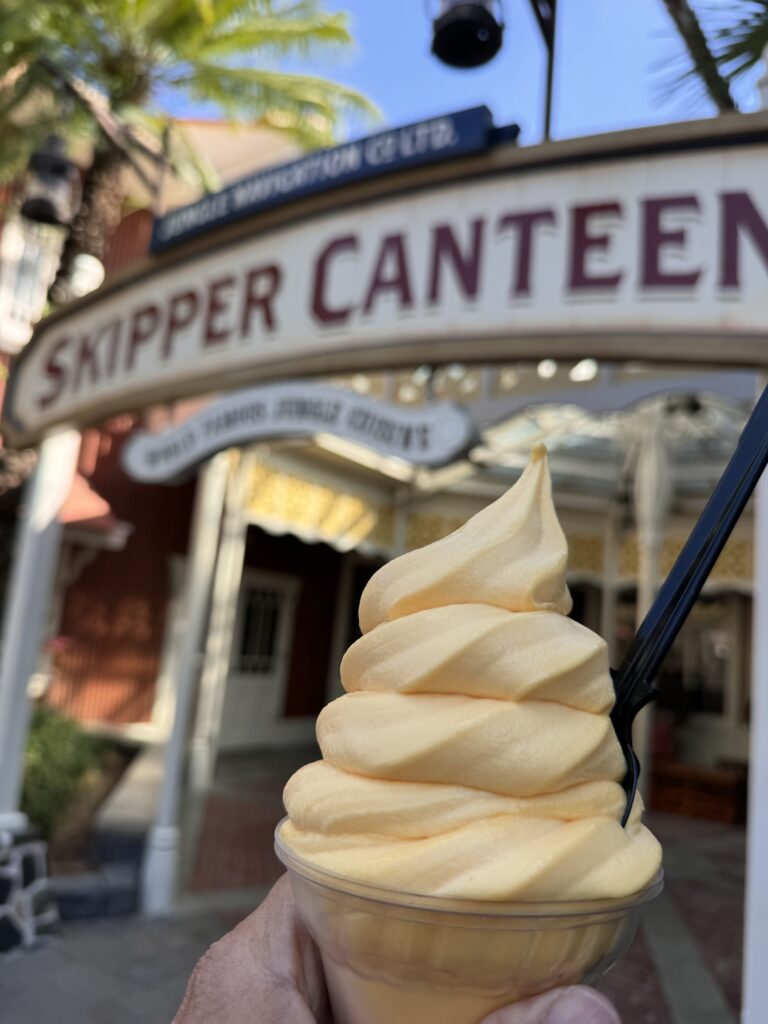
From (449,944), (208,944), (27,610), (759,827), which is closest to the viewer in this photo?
(449,944)

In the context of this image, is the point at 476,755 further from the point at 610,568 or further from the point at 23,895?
the point at 610,568

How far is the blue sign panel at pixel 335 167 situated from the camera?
307cm

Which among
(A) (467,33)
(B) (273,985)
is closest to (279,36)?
(A) (467,33)

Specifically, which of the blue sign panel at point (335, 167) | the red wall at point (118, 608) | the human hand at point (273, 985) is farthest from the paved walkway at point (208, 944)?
the blue sign panel at point (335, 167)

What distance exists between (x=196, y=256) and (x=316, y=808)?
12.2ft

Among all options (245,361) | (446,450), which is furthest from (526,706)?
(245,361)

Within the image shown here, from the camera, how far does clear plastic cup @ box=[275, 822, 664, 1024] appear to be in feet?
2.89

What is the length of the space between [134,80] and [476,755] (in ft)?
28.3

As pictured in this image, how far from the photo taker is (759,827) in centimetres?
216

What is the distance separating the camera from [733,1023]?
12.3 ft

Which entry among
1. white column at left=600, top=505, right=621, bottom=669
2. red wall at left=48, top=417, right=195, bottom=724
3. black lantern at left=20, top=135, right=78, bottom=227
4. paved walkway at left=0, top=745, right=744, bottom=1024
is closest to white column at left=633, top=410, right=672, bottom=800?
white column at left=600, top=505, right=621, bottom=669

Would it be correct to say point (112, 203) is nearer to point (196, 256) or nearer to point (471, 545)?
point (196, 256)

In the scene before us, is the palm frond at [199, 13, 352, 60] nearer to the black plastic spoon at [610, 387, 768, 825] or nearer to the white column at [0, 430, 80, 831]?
the white column at [0, 430, 80, 831]

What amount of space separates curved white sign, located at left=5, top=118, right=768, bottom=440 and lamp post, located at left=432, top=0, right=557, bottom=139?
2.00ft
